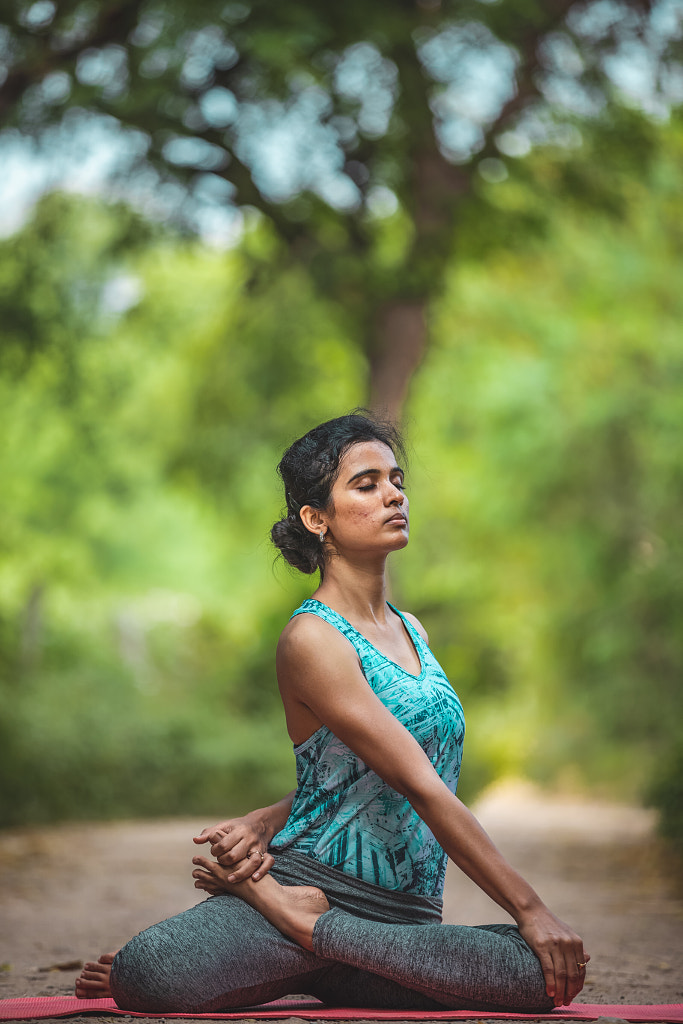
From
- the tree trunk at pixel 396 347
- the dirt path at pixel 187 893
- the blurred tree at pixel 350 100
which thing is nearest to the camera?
the dirt path at pixel 187 893

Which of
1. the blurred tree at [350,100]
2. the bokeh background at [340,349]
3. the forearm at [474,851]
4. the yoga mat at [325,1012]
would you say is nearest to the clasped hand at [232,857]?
the yoga mat at [325,1012]

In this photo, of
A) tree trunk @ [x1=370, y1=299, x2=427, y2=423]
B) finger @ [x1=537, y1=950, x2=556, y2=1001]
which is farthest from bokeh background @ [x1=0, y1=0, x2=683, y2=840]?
finger @ [x1=537, y1=950, x2=556, y2=1001]

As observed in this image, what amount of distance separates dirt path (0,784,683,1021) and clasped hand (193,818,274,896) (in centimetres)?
132

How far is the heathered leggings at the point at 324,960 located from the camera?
257cm

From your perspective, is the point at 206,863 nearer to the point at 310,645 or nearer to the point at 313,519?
the point at 310,645

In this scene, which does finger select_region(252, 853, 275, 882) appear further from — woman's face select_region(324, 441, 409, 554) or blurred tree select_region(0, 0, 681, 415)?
blurred tree select_region(0, 0, 681, 415)

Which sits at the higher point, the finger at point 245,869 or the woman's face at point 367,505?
the woman's face at point 367,505

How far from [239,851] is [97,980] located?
1.89ft

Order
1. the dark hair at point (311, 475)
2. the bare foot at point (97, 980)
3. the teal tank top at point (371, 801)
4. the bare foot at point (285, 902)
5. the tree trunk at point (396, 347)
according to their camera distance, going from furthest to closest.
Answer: the tree trunk at point (396, 347)
the dark hair at point (311, 475)
the bare foot at point (97, 980)
the teal tank top at point (371, 801)
the bare foot at point (285, 902)

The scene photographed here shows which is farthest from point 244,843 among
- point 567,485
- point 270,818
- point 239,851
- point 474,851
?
point 567,485

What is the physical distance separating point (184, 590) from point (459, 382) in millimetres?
6332

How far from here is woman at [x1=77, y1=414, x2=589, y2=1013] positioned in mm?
2553

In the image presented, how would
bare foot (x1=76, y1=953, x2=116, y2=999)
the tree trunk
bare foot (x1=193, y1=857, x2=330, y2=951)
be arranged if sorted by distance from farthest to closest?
the tree trunk
bare foot (x1=76, y1=953, x2=116, y2=999)
bare foot (x1=193, y1=857, x2=330, y2=951)

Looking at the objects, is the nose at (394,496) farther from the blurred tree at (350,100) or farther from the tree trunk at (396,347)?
the tree trunk at (396,347)
